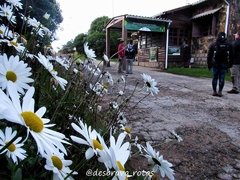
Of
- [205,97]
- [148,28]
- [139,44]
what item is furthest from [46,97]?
[139,44]

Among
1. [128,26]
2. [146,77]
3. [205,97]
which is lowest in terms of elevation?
[205,97]

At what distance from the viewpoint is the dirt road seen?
2.73 meters

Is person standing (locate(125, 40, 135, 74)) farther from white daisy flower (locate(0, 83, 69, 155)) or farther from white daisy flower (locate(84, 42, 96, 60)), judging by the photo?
white daisy flower (locate(0, 83, 69, 155))

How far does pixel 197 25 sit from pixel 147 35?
3.78 meters

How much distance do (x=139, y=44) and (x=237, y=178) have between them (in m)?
20.4

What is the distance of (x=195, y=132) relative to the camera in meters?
3.78

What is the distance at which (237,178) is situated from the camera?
2551mm

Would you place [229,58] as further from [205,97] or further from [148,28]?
[148,28]

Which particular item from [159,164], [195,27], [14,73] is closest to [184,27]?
[195,27]

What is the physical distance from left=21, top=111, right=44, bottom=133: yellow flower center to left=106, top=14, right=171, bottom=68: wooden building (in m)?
13.7

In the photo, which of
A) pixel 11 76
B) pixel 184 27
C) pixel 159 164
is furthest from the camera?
pixel 184 27

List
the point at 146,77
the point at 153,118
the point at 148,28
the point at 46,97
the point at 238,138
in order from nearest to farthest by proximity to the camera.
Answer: the point at 46,97 → the point at 146,77 → the point at 238,138 → the point at 153,118 → the point at 148,28

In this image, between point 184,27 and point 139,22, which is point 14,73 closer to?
point 139,22

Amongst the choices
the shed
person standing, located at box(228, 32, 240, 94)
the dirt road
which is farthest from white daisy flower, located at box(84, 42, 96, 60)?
the shed
